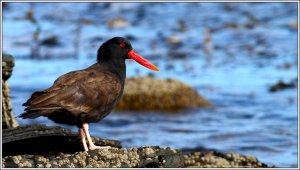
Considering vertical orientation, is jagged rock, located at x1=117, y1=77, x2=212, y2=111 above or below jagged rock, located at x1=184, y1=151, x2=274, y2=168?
above

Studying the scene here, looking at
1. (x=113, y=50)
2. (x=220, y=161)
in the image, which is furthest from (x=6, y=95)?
(x=220, y=161)

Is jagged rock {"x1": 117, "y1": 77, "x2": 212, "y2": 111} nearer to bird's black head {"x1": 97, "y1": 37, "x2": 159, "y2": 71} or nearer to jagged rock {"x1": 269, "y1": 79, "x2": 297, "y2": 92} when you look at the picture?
jagged rock {"x1": 269, "y1": 79, "x2": 297, "y2": 92}

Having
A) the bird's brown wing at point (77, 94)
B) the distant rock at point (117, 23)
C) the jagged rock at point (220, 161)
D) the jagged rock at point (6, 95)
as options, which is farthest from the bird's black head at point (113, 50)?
the distant rock at point (117, 23)

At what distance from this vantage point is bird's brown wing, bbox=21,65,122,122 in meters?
5.86

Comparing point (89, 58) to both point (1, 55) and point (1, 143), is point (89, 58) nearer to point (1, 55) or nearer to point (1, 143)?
point (1, 55)

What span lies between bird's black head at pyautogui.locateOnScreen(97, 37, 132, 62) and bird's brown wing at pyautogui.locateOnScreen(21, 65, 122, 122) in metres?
0.26

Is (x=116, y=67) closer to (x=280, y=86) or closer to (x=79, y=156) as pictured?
(x=79, y=156)

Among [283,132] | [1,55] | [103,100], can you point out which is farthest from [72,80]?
[283,132]

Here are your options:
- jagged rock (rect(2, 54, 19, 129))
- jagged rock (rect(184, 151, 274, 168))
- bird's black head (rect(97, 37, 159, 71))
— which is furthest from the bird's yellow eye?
jagged rock (rect(184, 151, 274, 168))

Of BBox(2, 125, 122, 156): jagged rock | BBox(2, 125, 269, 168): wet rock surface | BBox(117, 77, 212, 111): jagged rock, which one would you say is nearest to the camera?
BBox(2, 125, 269, 168): wet rock surface

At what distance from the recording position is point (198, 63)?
15125 millimetres

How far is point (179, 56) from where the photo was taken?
15805mm

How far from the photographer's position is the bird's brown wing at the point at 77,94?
586 cm

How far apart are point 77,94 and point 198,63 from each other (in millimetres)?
9074
